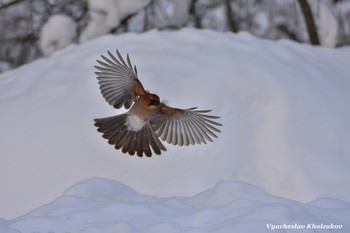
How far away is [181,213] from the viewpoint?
333 cm

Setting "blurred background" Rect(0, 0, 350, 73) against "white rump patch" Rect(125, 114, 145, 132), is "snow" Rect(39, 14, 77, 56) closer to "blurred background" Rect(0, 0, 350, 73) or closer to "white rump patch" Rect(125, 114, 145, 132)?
"blurred background" Rect(0, 0, 350, 73)

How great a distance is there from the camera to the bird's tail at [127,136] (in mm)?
3838

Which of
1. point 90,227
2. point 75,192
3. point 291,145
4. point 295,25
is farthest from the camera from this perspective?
point 295,25

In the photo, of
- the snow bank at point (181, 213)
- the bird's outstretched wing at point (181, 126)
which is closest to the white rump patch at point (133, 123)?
the bird's outstretched wing at point (181, 126)

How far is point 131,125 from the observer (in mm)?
3891

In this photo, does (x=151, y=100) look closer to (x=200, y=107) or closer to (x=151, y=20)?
(x=200, y=107)

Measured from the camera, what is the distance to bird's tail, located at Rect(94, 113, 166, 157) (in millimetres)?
3838

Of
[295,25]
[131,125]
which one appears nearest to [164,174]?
[131,125]

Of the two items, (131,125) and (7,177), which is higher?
(131,125)

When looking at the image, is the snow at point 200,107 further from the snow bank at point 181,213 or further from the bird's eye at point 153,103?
the bird's eye at point 153,103

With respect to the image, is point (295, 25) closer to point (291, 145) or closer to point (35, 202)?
point (291, 145)

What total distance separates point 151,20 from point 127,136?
361cm

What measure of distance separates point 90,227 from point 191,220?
459 mm

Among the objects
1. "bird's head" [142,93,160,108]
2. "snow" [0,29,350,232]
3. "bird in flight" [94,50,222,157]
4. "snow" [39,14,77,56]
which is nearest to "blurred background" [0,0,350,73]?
"snow" [39,14,77,56]
